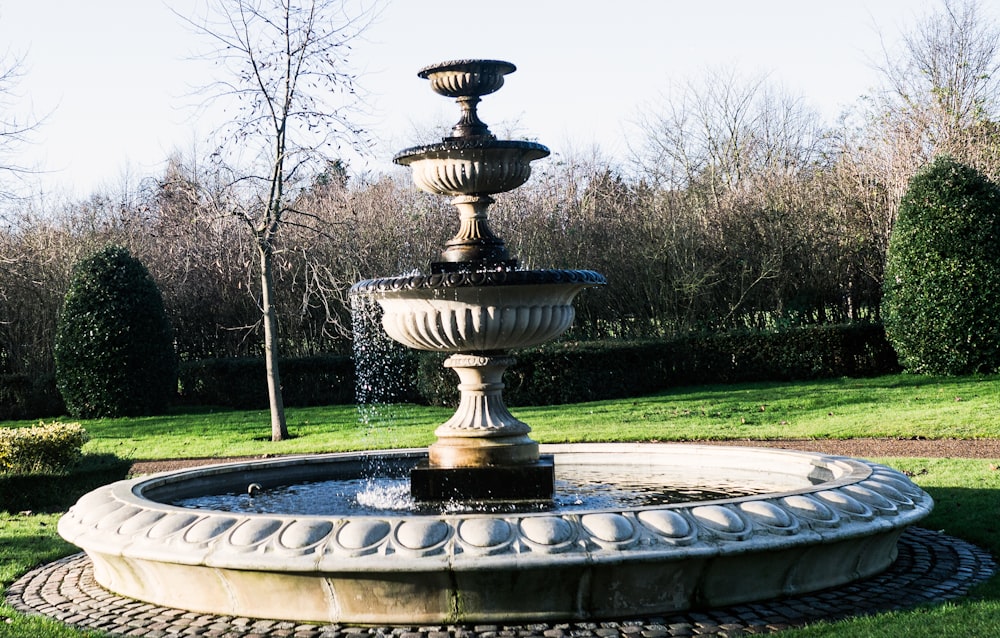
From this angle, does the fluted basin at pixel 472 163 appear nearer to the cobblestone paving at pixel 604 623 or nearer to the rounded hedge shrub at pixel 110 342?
the cobblestone paving at pixel 604 623

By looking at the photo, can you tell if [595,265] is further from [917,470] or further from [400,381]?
[917,470]

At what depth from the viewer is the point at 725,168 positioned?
30719mm

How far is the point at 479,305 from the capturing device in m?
6.86

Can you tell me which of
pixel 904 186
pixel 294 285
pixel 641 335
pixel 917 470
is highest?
pixel 904 186

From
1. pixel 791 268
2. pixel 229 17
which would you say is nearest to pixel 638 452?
pixel 229 17

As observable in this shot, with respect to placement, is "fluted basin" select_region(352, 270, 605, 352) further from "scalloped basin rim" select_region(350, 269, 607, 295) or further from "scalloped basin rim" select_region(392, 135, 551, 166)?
"scalloped basin rim" select_region(392, 135, 551, 166)

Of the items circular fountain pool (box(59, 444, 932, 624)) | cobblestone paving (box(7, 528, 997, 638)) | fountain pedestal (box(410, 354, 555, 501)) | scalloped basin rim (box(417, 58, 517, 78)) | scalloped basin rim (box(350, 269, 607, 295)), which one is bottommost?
cobblestone paving (box(7, 528, 997, 638))

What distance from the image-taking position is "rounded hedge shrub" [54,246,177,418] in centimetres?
2009

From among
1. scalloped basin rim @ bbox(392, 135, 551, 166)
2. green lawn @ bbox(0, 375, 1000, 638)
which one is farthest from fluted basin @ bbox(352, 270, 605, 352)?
green lawn @ bbox(0, 375, 1000, 638)

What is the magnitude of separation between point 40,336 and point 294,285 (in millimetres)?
5937

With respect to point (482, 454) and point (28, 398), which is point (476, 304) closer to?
point (482, 454)

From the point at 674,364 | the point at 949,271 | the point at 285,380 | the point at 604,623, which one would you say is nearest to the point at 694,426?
the point at 674,364

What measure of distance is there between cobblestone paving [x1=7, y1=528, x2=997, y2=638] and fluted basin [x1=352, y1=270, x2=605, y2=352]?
7.49 feet

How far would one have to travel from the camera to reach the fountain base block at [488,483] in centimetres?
704
